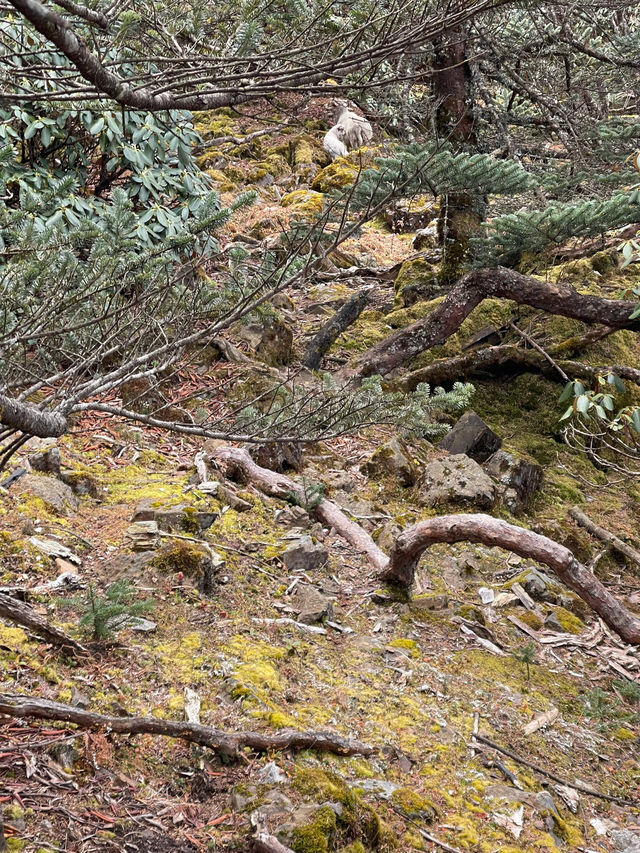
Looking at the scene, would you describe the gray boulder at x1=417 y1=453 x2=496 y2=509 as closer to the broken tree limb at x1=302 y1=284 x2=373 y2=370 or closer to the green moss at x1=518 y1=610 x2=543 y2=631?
the green moss at x1=518 y1=610 x2=543 y2=631

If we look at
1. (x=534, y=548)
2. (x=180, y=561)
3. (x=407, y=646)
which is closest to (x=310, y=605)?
(x=407, y=646)

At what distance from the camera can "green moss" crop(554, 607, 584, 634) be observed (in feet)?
16.2

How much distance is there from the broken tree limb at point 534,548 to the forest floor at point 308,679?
41 centimetres

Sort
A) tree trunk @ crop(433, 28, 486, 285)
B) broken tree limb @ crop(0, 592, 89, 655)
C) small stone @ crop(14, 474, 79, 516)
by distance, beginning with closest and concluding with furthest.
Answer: broken tree limb @ crop(0, 592, 89, 655) < small stone @ crop(14, 474, 79, 516) < tree trunk @ crop(433, 28, 486, 285)

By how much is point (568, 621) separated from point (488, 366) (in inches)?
149

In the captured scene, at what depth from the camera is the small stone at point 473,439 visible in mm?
7023

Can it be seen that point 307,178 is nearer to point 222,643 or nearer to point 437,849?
point 222,643

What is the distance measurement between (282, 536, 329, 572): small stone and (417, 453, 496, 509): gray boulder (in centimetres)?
151

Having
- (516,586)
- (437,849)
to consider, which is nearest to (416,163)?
(516,586)

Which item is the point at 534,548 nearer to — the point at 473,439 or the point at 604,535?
the point at 604,535

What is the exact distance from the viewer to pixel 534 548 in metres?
4.15

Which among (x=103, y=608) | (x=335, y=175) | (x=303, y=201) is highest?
(x=335, y=175)

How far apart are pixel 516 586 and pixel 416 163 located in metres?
3.57

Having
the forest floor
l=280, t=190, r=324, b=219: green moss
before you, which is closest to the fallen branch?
the forest floor
